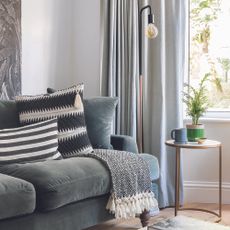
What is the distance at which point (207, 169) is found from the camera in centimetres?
384

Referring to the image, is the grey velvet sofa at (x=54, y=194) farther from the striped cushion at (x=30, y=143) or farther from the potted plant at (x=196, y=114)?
the potted plant at (x=196, y=114)

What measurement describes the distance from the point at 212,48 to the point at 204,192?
1307mm

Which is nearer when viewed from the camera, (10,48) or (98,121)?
(98,121)

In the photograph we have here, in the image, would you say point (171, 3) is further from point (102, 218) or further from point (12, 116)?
point (102, 218)

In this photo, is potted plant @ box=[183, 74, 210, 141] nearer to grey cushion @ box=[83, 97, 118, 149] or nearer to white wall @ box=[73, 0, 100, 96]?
grey cushion @ box=[83, 97, 118, 149]

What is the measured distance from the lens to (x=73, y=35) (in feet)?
13.6

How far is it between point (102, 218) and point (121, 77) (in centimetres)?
146

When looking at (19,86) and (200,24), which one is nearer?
(19,86)

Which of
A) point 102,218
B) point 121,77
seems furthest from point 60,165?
point 121,77

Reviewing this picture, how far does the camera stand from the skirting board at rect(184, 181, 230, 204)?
3.78 m

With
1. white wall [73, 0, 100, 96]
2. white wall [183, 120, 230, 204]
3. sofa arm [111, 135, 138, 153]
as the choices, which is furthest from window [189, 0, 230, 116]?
sofa arm [111, 135, 138, 153]

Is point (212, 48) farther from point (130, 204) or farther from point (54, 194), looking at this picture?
point (54, 194)

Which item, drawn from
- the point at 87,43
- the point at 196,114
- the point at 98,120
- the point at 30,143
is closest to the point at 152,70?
the point at 196,114

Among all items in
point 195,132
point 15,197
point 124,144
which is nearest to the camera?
point 15,197
